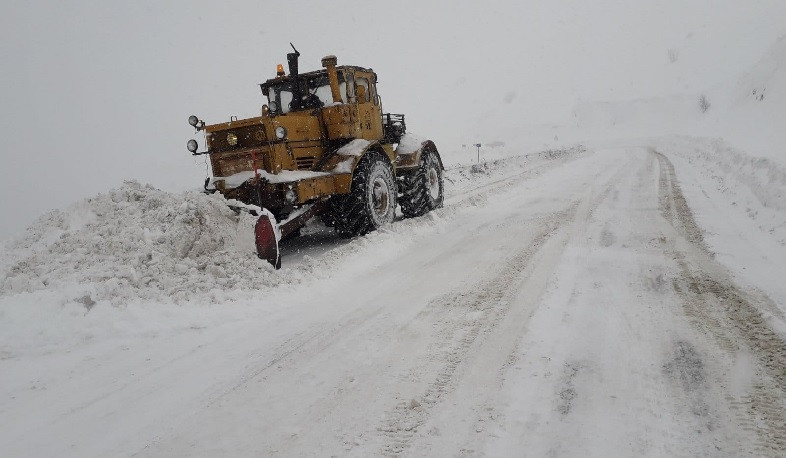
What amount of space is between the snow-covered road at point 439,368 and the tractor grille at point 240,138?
2.18 metres

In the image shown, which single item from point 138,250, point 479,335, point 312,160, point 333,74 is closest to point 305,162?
point 312,160

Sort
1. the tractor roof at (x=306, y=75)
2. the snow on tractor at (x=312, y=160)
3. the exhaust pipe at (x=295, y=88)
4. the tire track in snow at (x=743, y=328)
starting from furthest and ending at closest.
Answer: the exhaust pipe at (x=295, y=88)
the tractor roof at (x=306, y=75)
the snow on tractor at (x=312, y=160)
the tire track in snow at (x=743, y=328)

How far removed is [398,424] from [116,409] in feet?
5.58

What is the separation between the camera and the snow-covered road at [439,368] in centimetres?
220

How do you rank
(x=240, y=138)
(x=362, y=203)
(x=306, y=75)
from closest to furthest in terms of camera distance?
(x=240, y=138)
(x=362, y=203)
(x=306, y=75)

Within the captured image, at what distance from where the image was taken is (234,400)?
105 inches

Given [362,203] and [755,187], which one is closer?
[362,203]

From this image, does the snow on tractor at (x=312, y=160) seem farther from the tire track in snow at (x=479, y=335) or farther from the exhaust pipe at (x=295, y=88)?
the tire track in snow at (x=479, y=335)

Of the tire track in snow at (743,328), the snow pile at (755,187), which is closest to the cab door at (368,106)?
the tire track in snow at (743,328)

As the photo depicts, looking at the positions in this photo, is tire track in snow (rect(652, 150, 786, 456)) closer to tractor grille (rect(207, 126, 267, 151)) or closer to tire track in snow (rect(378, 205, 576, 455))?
tire track in snow (rect(378, 205, 576, 455))

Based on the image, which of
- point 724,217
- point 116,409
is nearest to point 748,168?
point 724,217

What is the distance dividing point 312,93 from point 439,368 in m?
5.81

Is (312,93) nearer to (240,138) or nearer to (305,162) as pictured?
(305,162)

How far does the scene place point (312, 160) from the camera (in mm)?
6852
